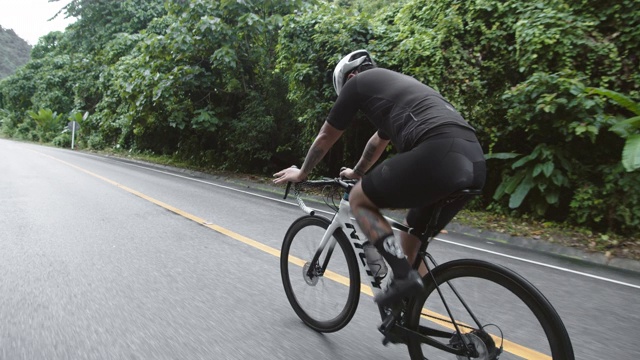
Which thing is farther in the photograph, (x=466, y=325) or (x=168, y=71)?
(x=168, y=71)

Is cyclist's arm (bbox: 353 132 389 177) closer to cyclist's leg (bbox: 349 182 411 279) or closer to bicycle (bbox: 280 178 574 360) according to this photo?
bicycle (bbox: 280 178 574 360)

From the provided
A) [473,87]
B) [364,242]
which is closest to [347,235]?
[364,242]

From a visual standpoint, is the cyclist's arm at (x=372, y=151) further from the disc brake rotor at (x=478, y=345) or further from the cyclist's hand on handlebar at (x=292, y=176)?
the disc brake rotor at (x=478, y=345)

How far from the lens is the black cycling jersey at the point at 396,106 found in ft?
7.36

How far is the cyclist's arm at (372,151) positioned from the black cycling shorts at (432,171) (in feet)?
1.88

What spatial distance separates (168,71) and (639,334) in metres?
14.5

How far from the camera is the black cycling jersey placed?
2242mm

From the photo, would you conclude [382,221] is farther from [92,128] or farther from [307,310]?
[92,128]

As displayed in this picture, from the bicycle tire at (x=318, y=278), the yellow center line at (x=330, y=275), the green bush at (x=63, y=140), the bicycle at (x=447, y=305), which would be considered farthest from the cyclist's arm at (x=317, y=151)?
A: the green bush at (x=63, y=140)

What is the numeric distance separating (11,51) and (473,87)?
9170cm

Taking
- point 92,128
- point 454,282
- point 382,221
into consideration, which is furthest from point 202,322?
point 92,128

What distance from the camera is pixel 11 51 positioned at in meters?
77.2

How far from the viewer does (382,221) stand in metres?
2.39

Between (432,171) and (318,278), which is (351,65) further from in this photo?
(318,278)
